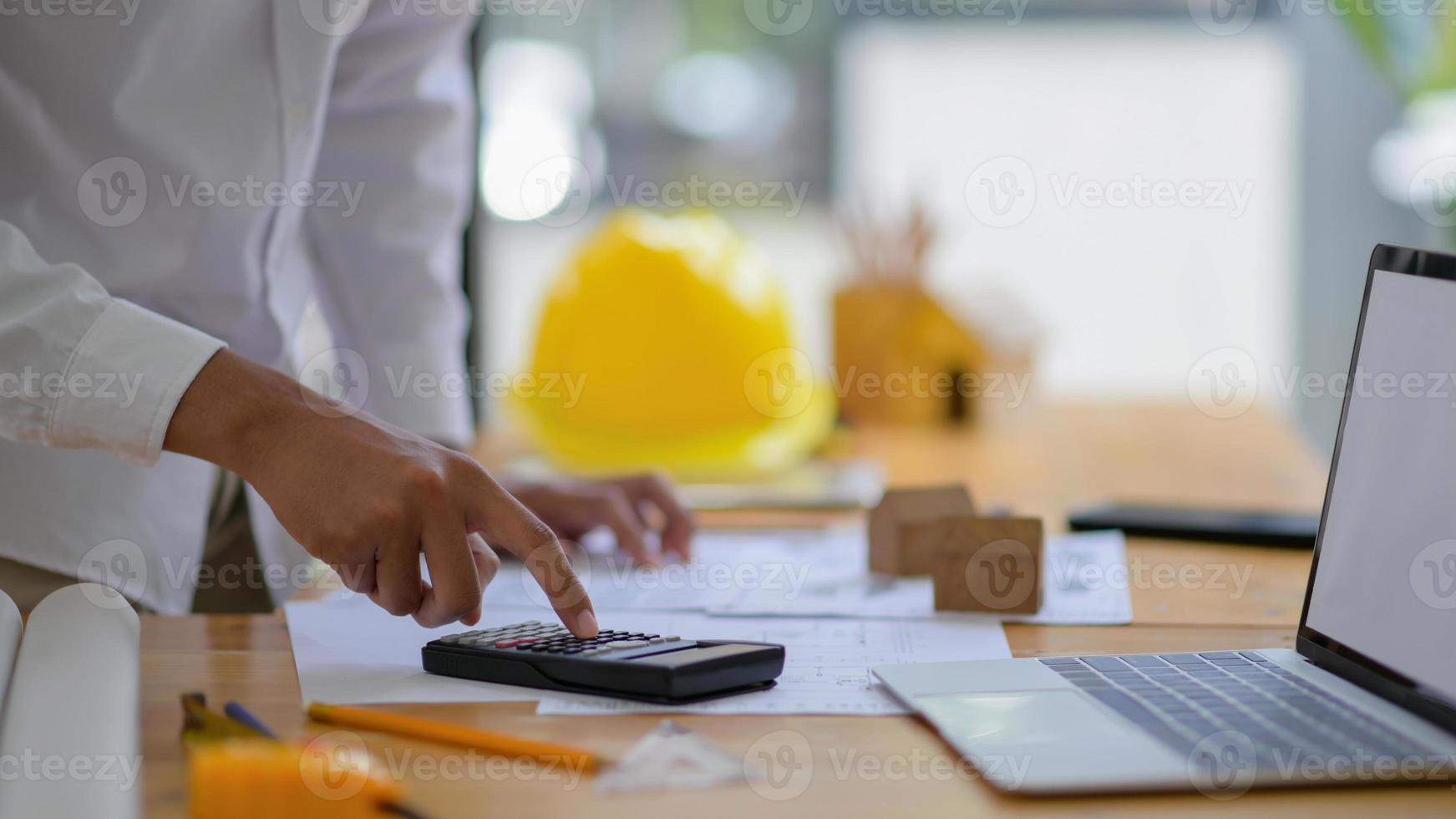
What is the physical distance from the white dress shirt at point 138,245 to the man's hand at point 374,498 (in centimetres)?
3

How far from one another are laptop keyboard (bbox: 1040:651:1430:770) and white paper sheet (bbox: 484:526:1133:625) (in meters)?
0.14

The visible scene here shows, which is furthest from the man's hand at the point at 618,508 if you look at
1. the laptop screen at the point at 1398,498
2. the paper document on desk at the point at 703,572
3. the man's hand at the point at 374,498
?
the laptop screen at the point at 1398,498

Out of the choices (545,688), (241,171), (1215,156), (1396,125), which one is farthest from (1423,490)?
(1215,156)

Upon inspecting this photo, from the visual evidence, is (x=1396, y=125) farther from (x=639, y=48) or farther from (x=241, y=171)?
(x=241, y=171)

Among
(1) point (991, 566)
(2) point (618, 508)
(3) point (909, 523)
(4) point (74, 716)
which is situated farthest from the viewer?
(2) point (618, 508)

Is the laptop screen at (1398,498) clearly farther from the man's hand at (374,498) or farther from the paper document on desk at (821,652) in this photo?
the man's hand at (374,498)

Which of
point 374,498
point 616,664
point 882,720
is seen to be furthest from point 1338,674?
point 374,498

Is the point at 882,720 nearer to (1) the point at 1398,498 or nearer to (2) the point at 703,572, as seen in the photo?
(1) the point at 1398,498

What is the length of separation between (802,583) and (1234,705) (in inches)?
15.5

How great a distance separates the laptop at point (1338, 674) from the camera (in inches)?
20.3

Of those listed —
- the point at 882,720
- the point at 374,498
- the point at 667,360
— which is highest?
the point at 667,360

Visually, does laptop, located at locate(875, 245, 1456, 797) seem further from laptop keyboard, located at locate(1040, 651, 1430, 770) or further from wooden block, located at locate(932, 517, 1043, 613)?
wooden block, located at locate(932, 517, 1043, 613)

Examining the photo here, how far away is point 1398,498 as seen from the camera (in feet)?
1.96

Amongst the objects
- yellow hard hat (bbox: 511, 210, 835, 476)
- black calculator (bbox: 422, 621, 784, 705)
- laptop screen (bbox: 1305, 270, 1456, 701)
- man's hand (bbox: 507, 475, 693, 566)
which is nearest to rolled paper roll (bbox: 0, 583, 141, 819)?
black calculator (bbox: 422, 621, 784, 705)
